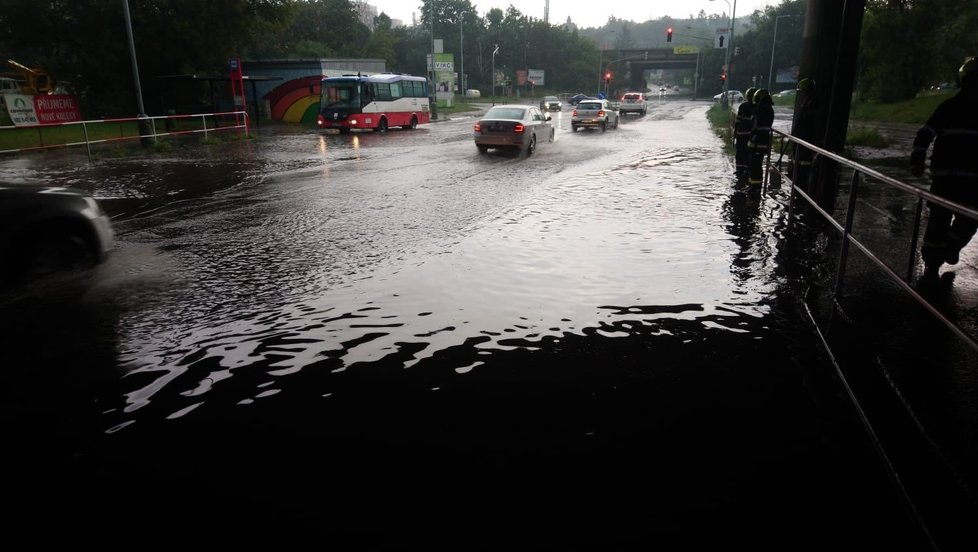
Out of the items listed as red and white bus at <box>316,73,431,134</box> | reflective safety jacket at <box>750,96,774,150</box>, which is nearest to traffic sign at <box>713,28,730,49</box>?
red and white bus at <box>316,73,431,134</box>

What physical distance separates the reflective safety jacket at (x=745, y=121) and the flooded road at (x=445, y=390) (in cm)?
489

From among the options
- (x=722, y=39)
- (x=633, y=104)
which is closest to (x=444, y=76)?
(x=633, y=104)

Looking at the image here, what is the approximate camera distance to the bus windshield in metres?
31.7

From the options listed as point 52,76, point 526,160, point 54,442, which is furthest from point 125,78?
point 54,442

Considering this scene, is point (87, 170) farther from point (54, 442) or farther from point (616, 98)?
point (616, 98)

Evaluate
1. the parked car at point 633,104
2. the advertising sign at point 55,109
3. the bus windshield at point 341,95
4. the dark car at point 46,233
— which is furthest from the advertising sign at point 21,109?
the parked car at point 633,104

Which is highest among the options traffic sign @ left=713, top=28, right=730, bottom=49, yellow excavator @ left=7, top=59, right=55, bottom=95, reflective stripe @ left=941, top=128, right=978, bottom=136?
traffic sign @ left=713, top=28, right=730, bottom=49

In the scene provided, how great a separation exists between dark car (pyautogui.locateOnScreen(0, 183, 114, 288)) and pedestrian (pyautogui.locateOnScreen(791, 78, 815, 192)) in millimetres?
8530

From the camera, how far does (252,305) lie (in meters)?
5.88

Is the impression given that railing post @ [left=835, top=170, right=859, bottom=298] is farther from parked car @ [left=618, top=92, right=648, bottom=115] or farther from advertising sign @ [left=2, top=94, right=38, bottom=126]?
parked car @ [left=618, top=92, right=648, bottom=115]

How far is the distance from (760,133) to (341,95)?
2397 cm

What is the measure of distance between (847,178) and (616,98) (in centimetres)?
11433

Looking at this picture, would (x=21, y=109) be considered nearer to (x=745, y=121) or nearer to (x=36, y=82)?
(x=36, y=82)

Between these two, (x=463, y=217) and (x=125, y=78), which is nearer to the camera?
(x=463, y=217)
